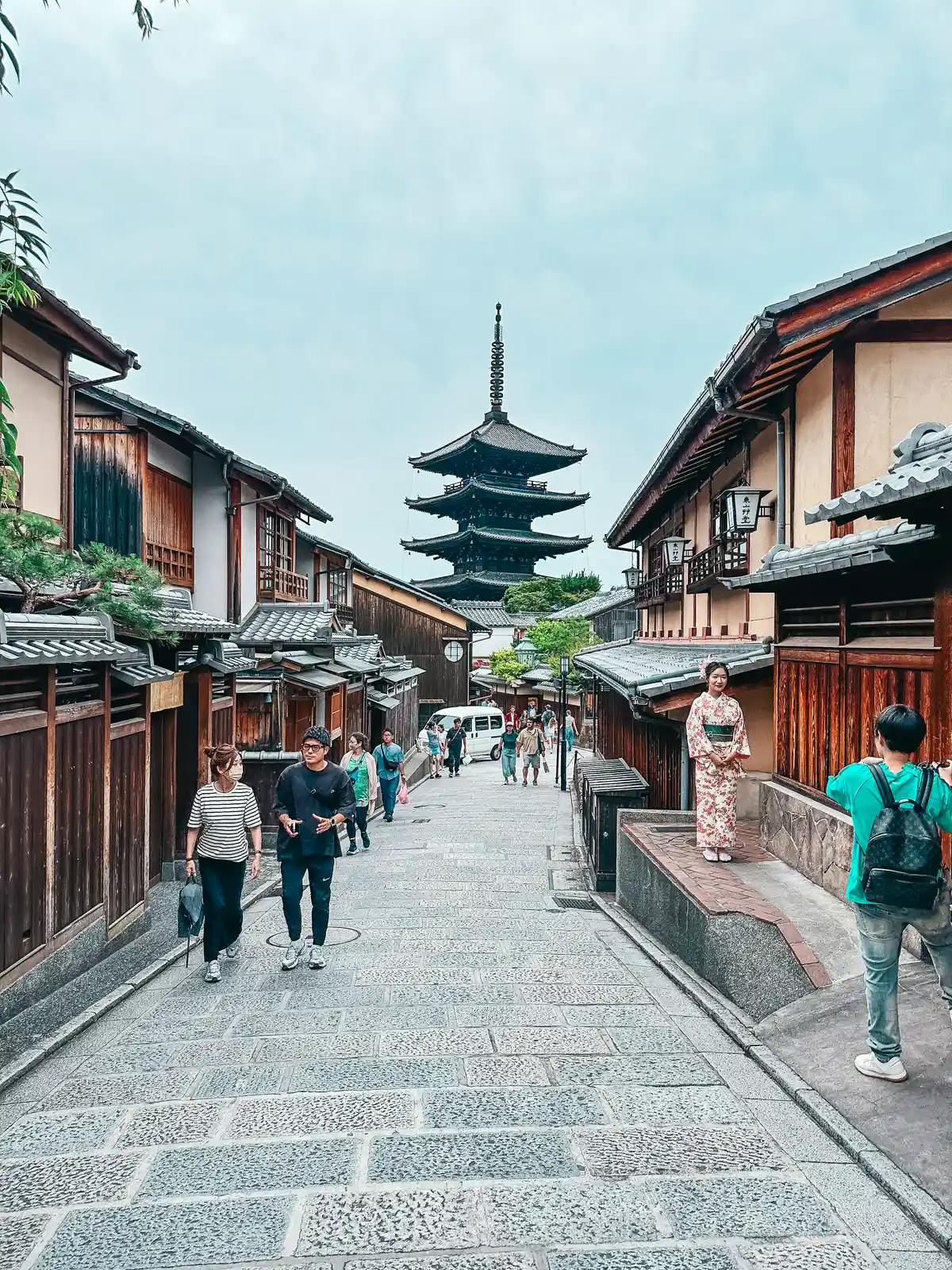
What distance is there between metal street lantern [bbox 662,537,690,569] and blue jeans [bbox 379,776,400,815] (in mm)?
6914

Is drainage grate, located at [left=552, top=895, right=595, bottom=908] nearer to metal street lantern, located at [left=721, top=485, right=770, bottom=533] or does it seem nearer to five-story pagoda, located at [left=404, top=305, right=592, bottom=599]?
metal street lantern, located at [left=721, top=485, right=770, bottom=533]

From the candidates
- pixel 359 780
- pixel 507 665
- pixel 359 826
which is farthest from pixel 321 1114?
pixel 507 665

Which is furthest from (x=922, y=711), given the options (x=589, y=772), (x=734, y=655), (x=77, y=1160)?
(x=589, y=772)

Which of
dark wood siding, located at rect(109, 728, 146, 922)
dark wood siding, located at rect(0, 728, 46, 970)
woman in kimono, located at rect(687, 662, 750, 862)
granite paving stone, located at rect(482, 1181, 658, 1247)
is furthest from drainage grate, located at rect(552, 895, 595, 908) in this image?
granite paving stone, located at rect(482, 1181, 658, 1247)

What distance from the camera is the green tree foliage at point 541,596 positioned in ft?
171

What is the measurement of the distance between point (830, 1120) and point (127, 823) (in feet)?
21.9

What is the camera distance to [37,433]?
10.2m

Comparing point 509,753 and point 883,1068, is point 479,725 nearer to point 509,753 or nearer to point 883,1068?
point 509,753

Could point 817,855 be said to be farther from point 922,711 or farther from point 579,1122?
point 579,1122

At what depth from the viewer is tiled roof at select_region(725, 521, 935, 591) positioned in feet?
18.6

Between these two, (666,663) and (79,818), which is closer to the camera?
(79,818)

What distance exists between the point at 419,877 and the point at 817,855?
5.42 m

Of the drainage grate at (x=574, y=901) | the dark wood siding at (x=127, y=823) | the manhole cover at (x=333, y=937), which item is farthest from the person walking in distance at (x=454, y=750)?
the manhole cover at (x=333, y=937)

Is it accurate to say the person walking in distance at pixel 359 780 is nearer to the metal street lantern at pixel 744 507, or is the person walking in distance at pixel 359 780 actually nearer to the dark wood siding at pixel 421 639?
the metal street lantern at pixel 744 507
